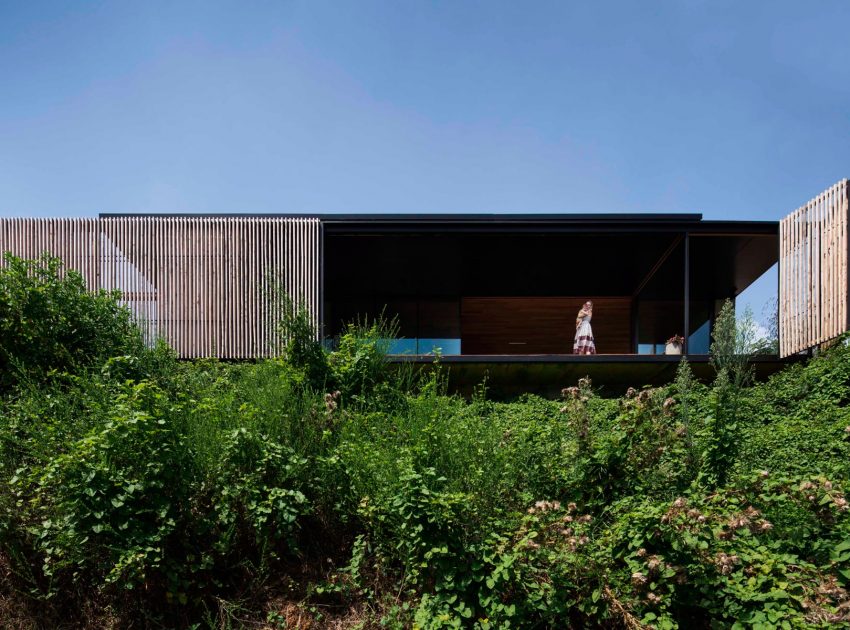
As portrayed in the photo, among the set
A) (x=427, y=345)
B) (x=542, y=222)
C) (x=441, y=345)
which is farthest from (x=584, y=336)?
(x=427, y=345)

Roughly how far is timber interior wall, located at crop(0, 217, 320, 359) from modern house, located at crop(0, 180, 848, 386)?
0.03m

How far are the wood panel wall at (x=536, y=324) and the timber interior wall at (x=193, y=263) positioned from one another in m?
5.05

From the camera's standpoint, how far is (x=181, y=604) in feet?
17.4

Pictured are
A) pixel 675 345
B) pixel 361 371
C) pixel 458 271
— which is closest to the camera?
pixel 361 371

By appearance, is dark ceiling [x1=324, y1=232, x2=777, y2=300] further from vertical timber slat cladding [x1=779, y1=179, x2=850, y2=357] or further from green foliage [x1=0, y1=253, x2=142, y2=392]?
green foliage [x1=0, y1=253, x2=142, y2=392]

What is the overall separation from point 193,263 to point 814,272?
34.3 ft

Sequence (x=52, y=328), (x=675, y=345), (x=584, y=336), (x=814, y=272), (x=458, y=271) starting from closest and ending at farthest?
(x=52, y=328) < (x=814, y=272) < (x=584, y=336) < (x=675, y=345) < (x=458, y=271)

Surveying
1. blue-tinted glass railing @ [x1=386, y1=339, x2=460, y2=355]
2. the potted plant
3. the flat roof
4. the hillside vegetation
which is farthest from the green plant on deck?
the potted plant

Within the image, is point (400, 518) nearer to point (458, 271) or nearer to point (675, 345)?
point (675, 345)

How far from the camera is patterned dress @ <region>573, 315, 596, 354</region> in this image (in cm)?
1234

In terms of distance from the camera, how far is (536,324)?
16.7m

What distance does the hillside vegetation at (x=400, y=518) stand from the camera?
450cm

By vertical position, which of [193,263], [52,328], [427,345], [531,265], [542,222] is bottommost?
[427,345]

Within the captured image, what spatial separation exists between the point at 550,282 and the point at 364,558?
11.2 meters
